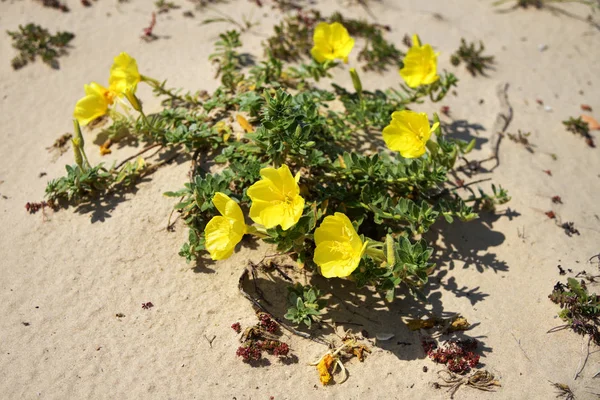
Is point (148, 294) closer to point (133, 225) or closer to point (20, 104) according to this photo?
point (133, 225)

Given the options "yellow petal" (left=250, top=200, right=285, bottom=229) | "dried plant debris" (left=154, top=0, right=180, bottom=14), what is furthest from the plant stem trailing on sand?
"dried plant debris" (left=154, top=0, right=180, bottom=14)

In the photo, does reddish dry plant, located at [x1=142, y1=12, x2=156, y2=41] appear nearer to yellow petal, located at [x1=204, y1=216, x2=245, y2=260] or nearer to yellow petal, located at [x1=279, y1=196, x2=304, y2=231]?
yellow petal, located at [x1=204, y1=216, x2=245, y2=260]

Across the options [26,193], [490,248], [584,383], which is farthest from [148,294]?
[584,383]

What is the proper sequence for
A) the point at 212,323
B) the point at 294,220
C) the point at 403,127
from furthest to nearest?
the point at 403,127 < the point at 212,323 < the point at 294,220

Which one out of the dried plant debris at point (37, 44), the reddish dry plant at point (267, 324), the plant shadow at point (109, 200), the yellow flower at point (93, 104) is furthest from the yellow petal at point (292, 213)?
the dried plant debris at point (37, 44)

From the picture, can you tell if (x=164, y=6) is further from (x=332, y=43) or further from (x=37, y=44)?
(x=332, y=43)

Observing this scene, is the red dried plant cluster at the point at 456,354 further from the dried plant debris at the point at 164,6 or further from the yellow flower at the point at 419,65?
the dried plant debris at the point at 164,6
